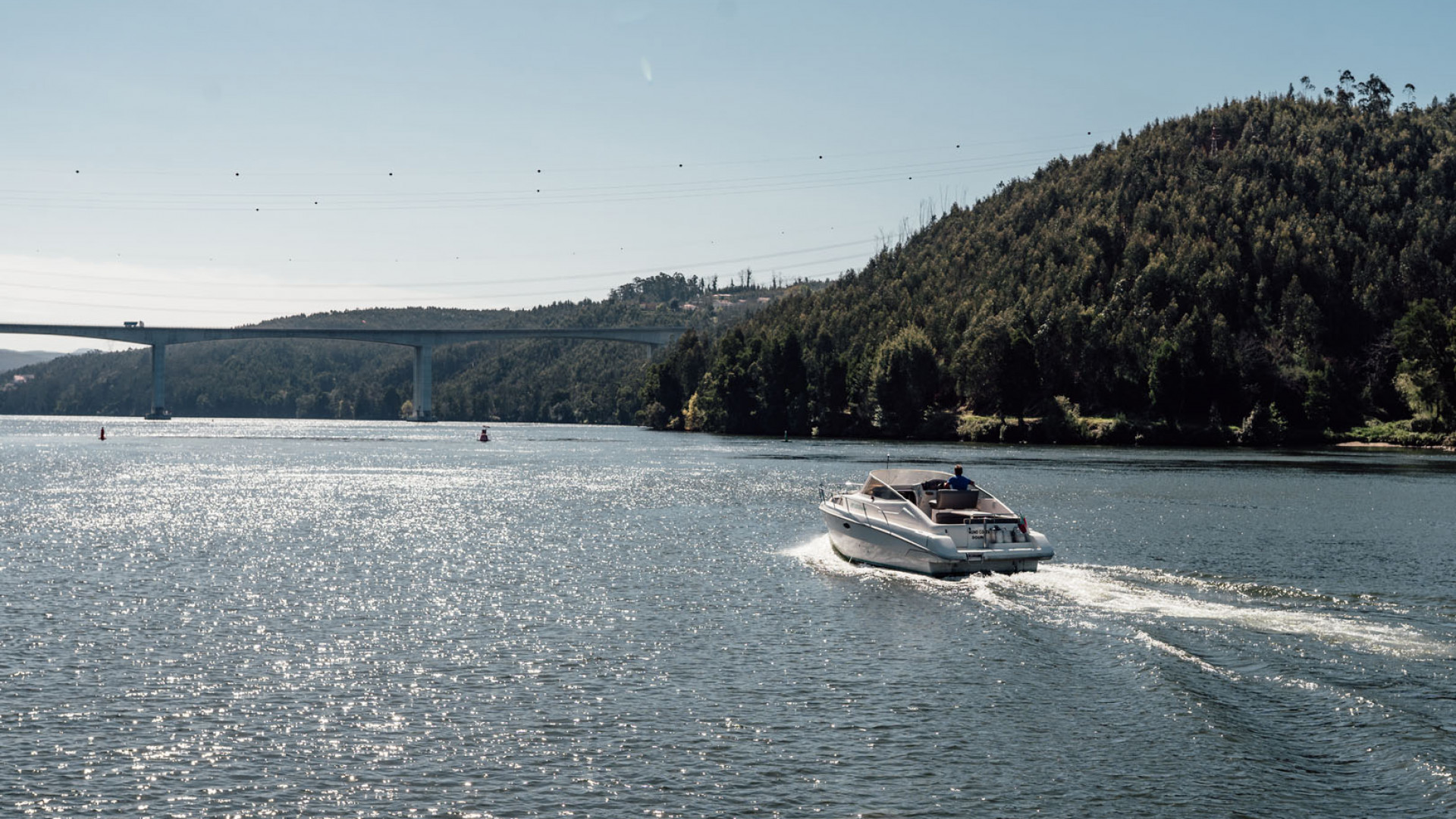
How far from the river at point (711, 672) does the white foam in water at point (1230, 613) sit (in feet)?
0.52

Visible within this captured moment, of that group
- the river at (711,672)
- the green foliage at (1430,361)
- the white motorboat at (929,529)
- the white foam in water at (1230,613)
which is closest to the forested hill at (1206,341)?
the green foliage at (1430,361)

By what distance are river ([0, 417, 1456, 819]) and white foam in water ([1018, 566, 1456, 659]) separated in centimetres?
16

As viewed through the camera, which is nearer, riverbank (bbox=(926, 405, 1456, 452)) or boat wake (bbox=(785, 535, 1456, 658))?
boat wake (bbox=(785, 535, 1456, 658))

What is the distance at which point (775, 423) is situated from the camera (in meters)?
197

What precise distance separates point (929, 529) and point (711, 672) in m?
15.2

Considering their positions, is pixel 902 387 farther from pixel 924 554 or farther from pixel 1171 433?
pixel 924 554

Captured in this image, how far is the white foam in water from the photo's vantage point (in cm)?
2823

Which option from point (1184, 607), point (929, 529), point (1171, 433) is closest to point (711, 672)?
point (1184, 607)

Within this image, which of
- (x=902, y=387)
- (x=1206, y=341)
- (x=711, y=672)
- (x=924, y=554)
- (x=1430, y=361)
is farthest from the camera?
(x=902, y=387)

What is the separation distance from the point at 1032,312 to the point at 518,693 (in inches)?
6764

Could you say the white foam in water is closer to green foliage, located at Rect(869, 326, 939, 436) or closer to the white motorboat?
the white motorboat

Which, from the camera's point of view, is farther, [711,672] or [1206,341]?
[1206,341]

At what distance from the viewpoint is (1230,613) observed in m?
32.1

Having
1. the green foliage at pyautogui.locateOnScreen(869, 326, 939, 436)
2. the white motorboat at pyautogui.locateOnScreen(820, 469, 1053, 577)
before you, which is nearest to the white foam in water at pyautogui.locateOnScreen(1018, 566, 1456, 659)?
Result: the white motorboat at pyautogui.locateOnScreen(820, 469, 1053, 577)
